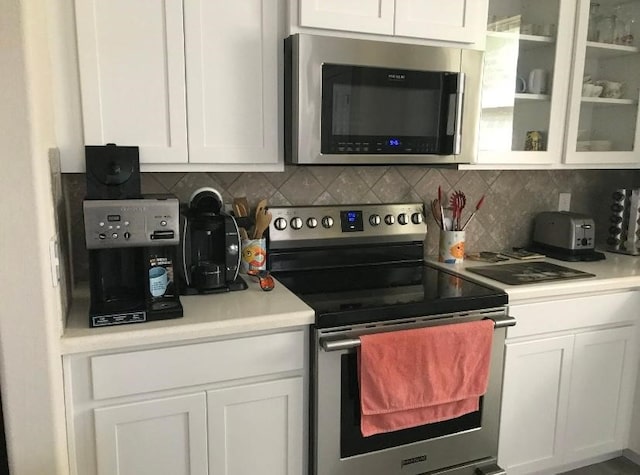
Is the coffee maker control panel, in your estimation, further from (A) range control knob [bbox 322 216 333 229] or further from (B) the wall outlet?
(B) the wall outlet

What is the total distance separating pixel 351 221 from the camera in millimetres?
2188

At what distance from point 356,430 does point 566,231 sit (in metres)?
1.40

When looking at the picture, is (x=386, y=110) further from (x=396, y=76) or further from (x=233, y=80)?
(x=233, y=80)

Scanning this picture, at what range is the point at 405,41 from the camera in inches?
73.6

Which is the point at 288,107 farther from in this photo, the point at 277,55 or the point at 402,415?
the point at 402,415

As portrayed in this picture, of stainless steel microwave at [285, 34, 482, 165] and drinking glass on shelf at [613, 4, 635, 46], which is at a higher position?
drinking glass on shelf at [613, 4, 635, 46]

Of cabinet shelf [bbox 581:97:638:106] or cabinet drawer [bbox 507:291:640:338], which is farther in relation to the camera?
cabinet shelf [bbox 581:97:638:106]

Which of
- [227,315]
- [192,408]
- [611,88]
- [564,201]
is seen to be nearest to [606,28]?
[611,88]

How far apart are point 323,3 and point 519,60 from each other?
0.96m

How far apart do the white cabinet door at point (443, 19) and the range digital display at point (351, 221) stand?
0.72 metres

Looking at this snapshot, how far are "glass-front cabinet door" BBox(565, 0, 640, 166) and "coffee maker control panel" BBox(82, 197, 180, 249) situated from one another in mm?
1731

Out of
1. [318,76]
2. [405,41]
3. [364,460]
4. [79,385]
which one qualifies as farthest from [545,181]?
[79,385]

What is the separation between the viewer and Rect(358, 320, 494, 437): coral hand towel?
1637mm

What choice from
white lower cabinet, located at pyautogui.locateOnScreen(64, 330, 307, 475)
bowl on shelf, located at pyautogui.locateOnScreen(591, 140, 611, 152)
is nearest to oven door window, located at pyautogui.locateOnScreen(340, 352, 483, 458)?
white lower cabinet, located at pyautogui.locateOnScreen(64, 330, 307, 475)
